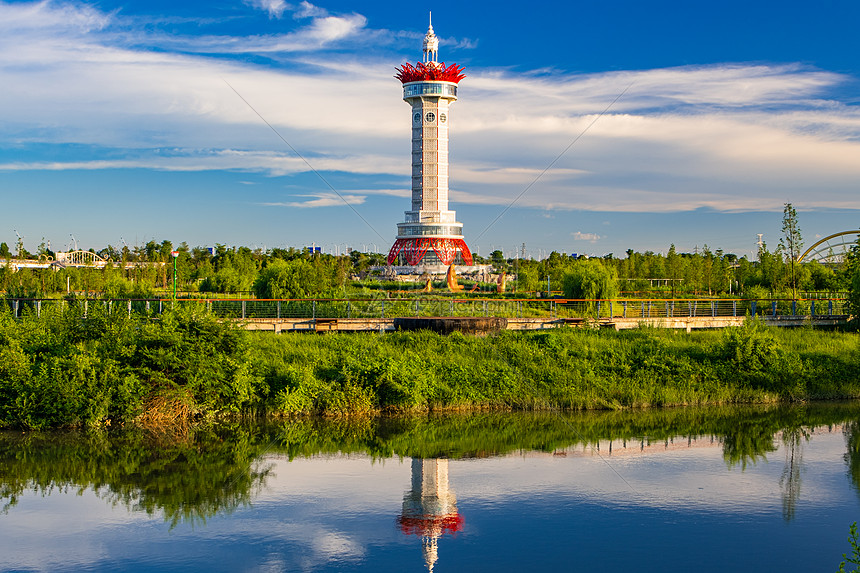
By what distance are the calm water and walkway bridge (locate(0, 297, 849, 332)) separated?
6731mm

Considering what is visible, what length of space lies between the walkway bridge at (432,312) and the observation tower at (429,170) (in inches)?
2109

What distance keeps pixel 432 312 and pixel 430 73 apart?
6352cm

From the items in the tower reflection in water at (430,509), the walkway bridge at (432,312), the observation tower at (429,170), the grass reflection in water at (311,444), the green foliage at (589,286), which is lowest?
the tower reflection in water at (430,509)

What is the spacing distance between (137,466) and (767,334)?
2076cm

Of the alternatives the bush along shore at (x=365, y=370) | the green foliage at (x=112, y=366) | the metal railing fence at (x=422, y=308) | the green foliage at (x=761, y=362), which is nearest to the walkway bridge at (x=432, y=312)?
the metal railing fence at (x=422, y=308)

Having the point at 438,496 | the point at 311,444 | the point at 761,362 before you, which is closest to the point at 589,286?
the point at 761,362

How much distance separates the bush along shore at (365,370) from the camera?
68.6 ft

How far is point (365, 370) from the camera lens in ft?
77.4

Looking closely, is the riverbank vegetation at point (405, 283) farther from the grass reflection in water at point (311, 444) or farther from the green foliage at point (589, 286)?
the grass reflection in water at point (311, 444)

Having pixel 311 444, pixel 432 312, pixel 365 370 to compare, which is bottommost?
pixel 311 444

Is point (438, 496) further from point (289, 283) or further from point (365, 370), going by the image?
point (289, 283)

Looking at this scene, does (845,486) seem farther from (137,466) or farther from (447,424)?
(137,466)

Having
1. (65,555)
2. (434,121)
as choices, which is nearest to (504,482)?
(65,555)

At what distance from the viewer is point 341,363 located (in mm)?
24188
